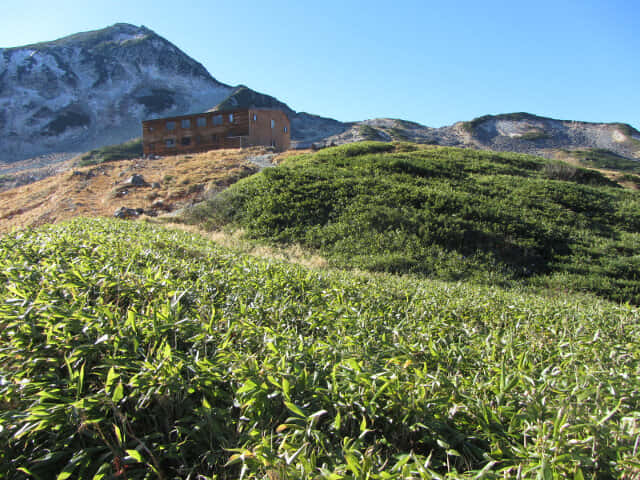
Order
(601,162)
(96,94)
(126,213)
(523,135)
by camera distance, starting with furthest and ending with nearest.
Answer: (96,94) → (523,135) → (601,162) → (126,213)

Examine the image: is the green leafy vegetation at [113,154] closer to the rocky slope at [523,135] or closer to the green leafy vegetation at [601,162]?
the rocky slope at [523,135]

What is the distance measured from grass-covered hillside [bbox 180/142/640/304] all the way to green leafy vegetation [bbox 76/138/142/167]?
42.6 m

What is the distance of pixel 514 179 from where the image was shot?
17.2 metres

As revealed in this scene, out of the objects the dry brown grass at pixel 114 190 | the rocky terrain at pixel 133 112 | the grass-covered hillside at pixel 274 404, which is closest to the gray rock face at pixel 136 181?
the dry brown grass at pixel 114 190

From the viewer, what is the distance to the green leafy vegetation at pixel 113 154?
49225 mm

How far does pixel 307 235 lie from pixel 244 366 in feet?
31.5

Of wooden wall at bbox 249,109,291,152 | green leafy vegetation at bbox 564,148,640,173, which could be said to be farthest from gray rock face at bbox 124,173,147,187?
green leafy vegetation at bbox 564,148,640,173

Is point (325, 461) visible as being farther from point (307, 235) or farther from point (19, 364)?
point (307, 235)

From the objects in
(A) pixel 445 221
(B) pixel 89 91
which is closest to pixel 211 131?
(A) pixel 445 221

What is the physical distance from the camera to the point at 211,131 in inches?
1340

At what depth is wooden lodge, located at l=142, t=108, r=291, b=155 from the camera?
32719mm

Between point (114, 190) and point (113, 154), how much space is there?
40752 mm

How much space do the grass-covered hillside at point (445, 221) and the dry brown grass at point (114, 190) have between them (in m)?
3.70

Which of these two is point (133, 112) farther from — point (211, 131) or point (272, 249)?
point (272, 249)
